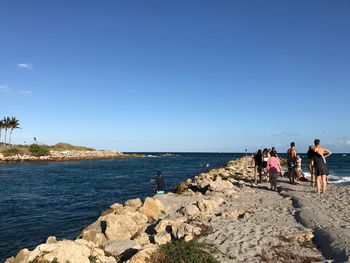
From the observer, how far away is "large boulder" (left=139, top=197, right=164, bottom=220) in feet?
49.4

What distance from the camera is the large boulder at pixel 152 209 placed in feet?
49.4

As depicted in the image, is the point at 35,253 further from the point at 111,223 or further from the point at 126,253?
the point at 111,223

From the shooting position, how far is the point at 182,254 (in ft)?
28.4

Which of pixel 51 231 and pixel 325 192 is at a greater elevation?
pixel 325 192

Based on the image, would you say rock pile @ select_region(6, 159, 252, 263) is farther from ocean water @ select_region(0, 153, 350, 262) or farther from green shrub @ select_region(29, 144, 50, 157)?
green shrub @ select_region(29, 144, 50, 157)

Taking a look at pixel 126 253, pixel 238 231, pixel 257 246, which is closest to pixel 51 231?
pixel 126 253

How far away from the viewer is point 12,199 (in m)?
25.5

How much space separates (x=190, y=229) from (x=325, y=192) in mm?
10405

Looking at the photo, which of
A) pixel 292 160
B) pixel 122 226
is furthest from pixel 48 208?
pixel 292 160

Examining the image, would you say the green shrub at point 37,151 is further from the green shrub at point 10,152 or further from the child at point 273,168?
the child at point 273,168

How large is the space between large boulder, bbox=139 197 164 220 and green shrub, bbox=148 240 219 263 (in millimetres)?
5778

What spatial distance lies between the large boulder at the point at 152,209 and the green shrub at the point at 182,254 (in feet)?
19.0

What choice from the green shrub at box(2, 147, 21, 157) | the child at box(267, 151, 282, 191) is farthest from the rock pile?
the green shrub at box(2, 147, 21, 157)

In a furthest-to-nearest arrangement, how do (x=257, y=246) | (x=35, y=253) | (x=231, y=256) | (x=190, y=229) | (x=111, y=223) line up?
(x=111, y=223), (x=190, y=229), (x=257, y=246), (x=231, y=256), (x=35, y=253)
